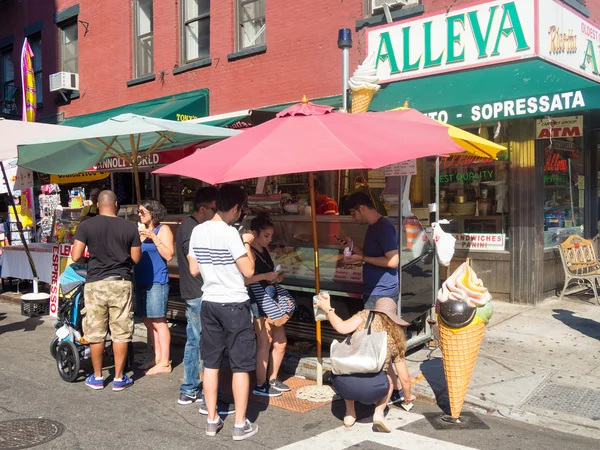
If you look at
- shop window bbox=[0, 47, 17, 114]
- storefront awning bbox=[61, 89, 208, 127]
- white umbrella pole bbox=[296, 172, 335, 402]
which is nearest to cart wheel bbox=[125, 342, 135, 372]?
white umbrella pole bbox=[296, 172, 335, 402]

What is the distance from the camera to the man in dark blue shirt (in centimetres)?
517

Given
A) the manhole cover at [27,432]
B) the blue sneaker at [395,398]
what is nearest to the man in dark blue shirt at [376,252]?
the blue sneaker at [395,398]

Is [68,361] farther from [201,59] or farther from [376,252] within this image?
[201,59]

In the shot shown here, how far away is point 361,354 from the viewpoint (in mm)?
4328

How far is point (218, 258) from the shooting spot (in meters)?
4.39

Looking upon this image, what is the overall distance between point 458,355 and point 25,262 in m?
8.02

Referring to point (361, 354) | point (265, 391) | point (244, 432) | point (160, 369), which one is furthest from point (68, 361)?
point (361, 354)

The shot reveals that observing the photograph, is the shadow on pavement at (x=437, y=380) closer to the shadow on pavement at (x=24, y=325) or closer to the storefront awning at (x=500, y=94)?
the storefront awning at (x=500, y=94)

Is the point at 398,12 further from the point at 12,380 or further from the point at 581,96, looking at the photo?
the point at 12,380

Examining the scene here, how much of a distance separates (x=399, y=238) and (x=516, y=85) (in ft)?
10.7

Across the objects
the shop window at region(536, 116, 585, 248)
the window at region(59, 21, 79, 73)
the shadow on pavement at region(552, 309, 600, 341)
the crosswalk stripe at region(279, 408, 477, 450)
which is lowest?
the crosswalk stripe at region(279, 408, 477, 450)

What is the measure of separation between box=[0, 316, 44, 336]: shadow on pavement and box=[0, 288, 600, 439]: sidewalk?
173cm

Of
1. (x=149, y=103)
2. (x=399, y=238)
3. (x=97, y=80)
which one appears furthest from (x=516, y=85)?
(x=97, y=80)

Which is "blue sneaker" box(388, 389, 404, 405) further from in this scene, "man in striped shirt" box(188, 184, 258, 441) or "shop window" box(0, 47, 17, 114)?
"shop window" box(0, 47, 17, 114)
